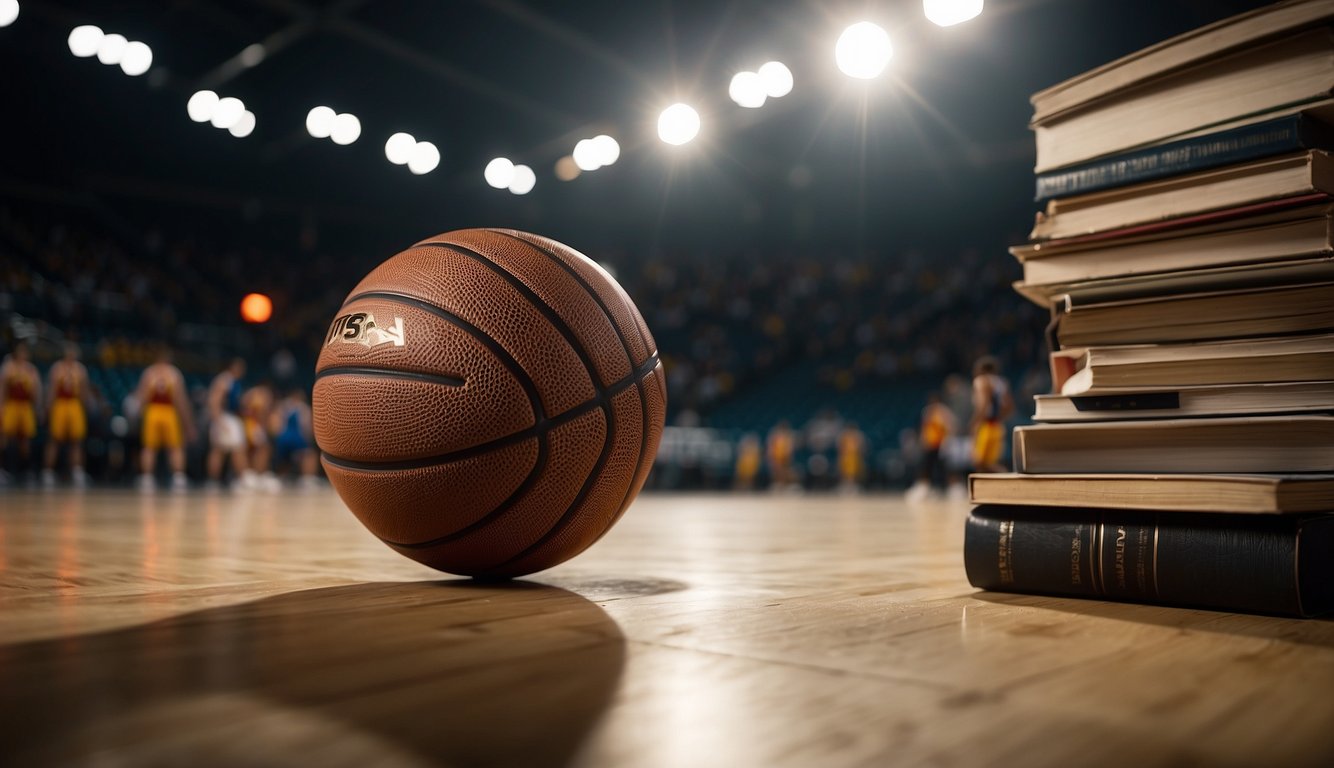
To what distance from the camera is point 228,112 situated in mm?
10711

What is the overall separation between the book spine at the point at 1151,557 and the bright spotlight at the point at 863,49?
5730 mm

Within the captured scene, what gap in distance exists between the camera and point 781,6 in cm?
738

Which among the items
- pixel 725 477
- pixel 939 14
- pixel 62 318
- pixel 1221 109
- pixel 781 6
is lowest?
pixel 725 477

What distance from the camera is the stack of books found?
1065 millimetres

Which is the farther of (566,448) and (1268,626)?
(566,448)

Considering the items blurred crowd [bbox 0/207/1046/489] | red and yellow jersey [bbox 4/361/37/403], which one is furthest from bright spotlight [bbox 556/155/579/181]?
red and yellow jersey [bbox 4/361/37/403]

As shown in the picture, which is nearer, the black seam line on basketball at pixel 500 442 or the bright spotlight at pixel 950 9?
the black seam line on basketball at pixel 500 442

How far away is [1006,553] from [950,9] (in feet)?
16.5

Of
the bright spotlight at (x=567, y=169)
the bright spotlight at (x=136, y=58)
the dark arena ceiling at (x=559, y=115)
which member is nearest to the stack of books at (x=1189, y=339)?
the dark arena ceiling at (x=559, y=115)

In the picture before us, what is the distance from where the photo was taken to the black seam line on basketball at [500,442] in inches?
48.8

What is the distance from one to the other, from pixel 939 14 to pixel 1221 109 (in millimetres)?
4793

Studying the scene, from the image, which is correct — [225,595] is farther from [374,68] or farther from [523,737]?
[374,68]

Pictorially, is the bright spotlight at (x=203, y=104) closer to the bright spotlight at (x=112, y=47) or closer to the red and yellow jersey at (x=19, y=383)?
the bright spotlight at (x=112, y=47)

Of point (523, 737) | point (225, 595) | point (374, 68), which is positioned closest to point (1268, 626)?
point (523, 737)
